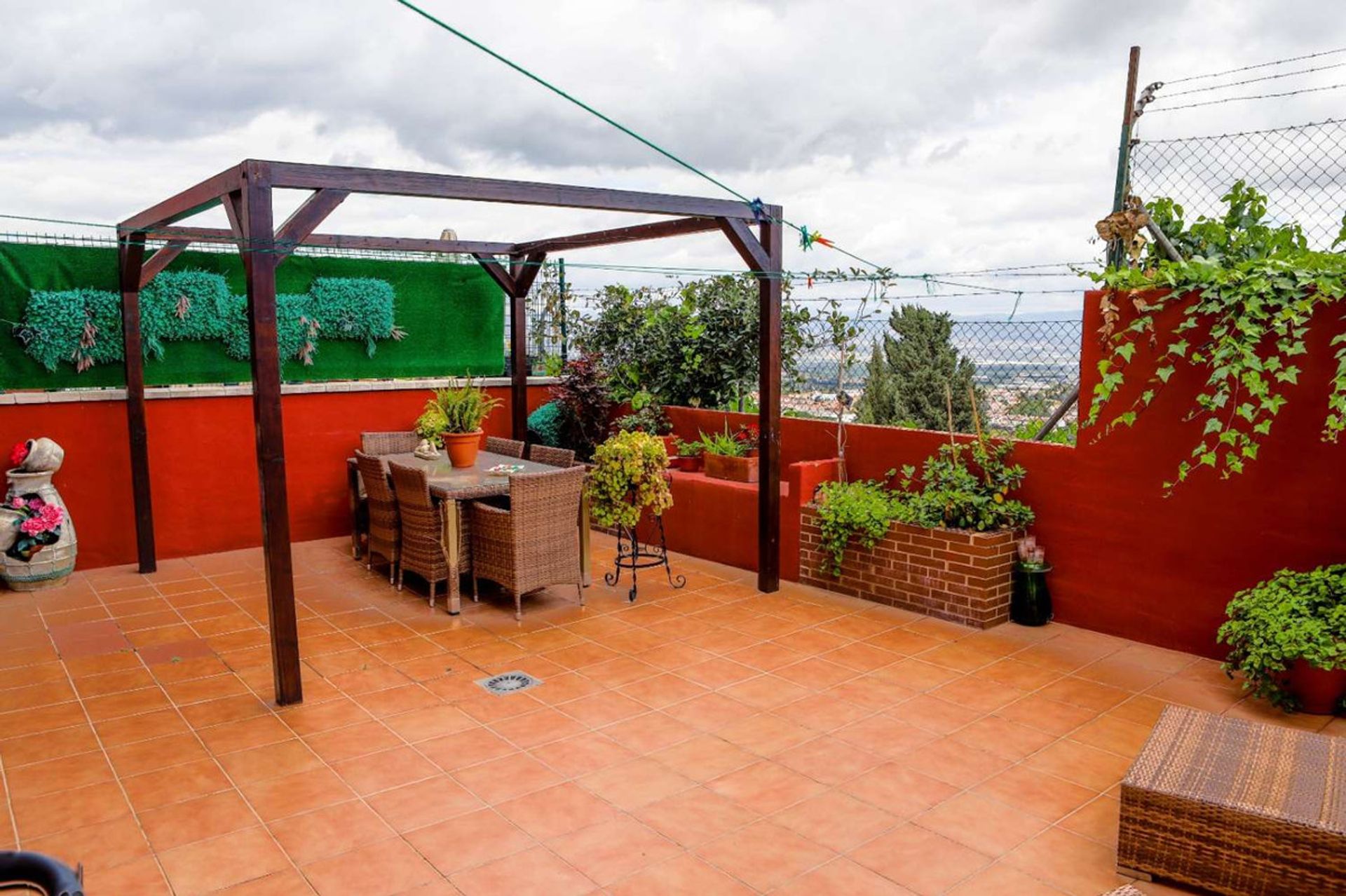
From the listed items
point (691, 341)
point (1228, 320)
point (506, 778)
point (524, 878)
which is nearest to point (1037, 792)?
point (524, 878)

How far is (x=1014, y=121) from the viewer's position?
6688mm

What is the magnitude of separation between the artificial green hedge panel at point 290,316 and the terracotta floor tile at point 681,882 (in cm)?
603

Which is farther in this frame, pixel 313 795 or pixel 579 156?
pixel 579 156

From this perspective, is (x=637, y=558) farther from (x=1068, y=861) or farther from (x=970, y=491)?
(x=1068, y=861)

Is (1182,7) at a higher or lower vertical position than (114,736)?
higher

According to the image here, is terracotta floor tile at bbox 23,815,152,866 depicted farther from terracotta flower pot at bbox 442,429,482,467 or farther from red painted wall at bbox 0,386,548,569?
red painted wall at bbox 0,386,548,569

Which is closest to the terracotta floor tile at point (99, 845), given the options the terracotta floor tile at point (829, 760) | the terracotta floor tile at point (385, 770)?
the terracotta floor tile at point (385, 770)

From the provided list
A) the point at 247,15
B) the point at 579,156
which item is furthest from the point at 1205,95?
the point at 247,15

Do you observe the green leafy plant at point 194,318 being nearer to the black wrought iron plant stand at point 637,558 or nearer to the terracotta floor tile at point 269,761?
the black wrought iron plant stand at point 637,558

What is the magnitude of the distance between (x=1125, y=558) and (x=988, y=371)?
1.63 metres

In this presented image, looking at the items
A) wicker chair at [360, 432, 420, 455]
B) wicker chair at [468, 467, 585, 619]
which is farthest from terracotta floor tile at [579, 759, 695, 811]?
wicker chair at [360, 432, 420, 455]

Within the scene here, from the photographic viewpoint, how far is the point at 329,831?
3.15 m

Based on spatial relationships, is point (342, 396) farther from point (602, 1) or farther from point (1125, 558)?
point (1125, 558)

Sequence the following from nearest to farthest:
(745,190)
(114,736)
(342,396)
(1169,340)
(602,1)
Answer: (114,736), (1169,340), (602,1), (745,190), (342,396)
